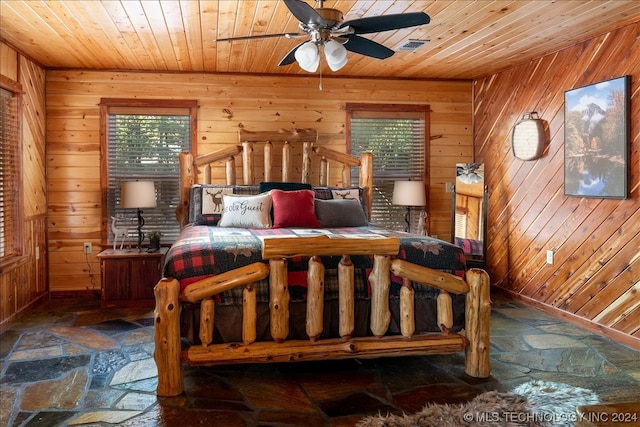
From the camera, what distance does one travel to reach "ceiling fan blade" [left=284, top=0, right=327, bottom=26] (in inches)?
97.3

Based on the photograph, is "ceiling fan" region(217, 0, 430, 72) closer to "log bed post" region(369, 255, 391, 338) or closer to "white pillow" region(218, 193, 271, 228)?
"log bed post" region(369, 255, 391, 338)

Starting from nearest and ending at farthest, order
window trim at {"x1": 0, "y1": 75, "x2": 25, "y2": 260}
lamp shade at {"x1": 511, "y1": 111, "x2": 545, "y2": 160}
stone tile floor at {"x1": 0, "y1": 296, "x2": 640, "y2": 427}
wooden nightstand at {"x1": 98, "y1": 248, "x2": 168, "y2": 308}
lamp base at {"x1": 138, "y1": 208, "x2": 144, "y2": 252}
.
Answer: stone tile floor at {"x1": 0, "y1": 296, "x2": 640, "y2": 427} → window trim at {"x1": 0, "y1": 75, "x2": 25, "y2": 260} → lamp shade at {"x1": 511, "y1": 111, "x2": 545, "y2": 160} → wooden nightstand at {"x1": 98, "y1": 248, "x2": 168, "y2": 308} → lamp base at {"x1": 138, "y1": 208, "x2": 144, "y2": 252}

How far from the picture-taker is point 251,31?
3832 mm

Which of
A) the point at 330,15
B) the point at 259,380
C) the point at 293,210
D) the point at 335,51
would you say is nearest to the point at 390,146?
the point at 293,210

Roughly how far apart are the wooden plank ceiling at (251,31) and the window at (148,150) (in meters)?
0.41

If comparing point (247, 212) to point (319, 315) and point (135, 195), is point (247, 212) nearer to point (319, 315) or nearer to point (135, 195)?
point (135, 195)

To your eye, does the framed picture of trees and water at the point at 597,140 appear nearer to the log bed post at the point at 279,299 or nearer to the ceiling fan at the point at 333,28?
the ceiling fan at the point at 333,28

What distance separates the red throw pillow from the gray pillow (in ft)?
0.25

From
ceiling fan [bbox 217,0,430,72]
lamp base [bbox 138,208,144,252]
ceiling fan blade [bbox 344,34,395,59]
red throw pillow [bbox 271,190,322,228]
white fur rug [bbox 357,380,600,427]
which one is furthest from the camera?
lamp base [bbox 138,208,144,252]

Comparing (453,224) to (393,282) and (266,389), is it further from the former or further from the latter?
(266,389)

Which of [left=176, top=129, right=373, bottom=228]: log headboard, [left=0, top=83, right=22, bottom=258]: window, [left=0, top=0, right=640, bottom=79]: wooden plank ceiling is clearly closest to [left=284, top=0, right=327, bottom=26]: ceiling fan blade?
[left=0, top=0, right=640, bottom=79]: wooden plank ceiling

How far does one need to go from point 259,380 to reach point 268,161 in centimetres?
263

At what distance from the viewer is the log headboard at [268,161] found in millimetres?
4957

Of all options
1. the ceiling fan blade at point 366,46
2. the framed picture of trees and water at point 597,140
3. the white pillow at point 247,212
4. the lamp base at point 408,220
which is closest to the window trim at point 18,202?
the white pillow at point 247,212
